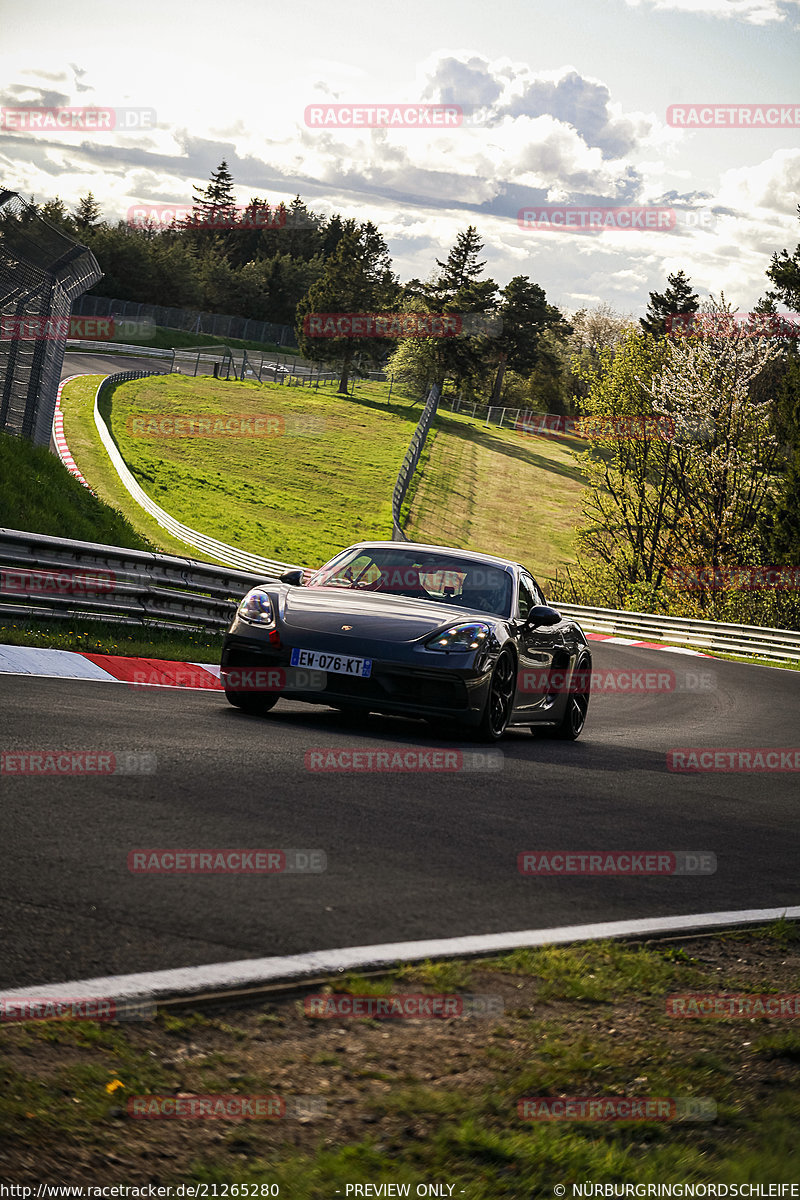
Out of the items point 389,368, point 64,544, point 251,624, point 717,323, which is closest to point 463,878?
point 251,624

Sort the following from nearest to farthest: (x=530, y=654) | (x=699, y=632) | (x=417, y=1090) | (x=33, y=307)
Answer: (x=417, y=1090), (x=530, y=654), (x=33, y=307), (x=699, y=632)

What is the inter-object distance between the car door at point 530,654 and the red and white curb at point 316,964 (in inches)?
182

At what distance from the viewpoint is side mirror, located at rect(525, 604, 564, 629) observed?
32.2 feet

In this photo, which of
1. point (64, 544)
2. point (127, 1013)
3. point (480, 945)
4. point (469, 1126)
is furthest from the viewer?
point (64, 544)

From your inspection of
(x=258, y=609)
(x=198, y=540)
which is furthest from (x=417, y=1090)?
(x=198, y=540)

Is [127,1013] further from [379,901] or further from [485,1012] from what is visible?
[379,901]

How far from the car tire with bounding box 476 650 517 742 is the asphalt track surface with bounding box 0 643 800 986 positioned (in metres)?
0.24

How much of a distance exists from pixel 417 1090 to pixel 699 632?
30425 millimetres

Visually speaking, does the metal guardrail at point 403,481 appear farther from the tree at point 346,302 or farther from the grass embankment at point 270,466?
the tree at point 346,302

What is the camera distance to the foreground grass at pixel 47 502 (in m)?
14.2

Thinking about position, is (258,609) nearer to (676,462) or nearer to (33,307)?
(33,307)

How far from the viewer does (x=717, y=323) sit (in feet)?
137

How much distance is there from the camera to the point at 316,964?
387cm

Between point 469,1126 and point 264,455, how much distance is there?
54237 millimetres
